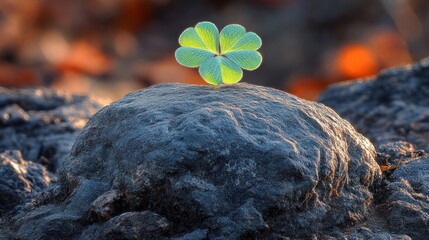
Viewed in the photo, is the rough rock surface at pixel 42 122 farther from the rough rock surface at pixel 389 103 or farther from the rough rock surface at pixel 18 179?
the rough rock surface at pixel 389 103

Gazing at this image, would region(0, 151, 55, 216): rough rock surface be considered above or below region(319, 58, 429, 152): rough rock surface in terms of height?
below

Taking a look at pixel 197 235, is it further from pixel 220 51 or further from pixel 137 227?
pixel 220 51

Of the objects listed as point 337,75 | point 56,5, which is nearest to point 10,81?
point 56,5

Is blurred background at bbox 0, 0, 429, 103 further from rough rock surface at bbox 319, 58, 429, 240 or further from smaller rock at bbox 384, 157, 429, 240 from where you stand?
smaller rock at bbox 384, 157, 429, 240

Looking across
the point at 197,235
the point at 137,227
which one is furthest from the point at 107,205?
the point at 197,235

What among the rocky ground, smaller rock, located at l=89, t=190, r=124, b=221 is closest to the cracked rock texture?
the rocky ground

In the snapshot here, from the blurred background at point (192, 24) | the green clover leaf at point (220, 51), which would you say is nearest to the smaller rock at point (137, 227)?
the green clover leaf at point (220, 51)

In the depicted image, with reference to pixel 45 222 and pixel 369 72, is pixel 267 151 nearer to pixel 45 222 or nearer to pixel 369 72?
pixel 45 222

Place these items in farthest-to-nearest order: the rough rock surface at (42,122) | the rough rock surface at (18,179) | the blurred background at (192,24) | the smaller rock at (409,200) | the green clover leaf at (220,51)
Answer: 1. the blurred background at (192,24)
2. the rough rock surface at (42,122)
3. the rough rock surface at (18,179)
4. the green clover leaf at (220,51)
5. the smaller rock at (409,200)
